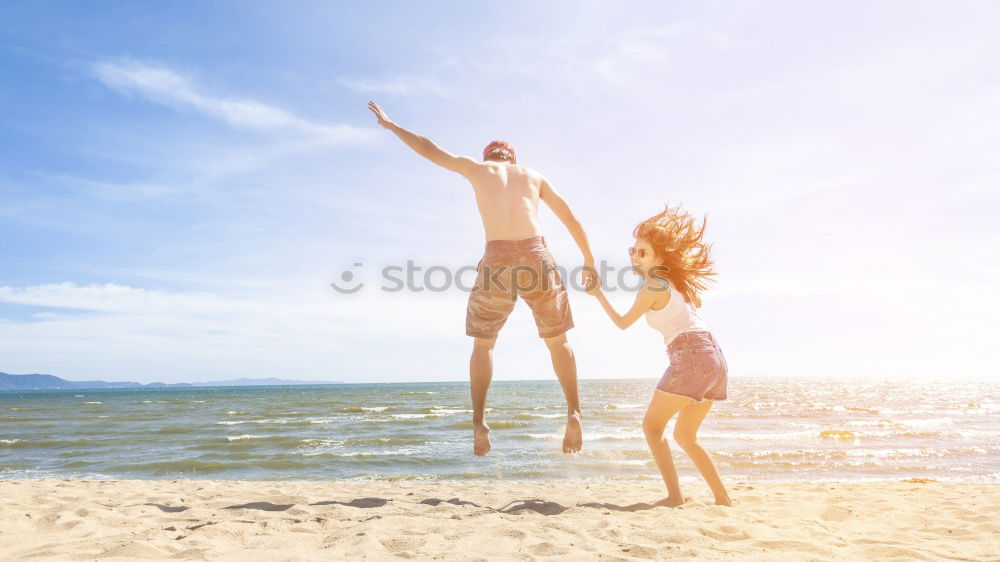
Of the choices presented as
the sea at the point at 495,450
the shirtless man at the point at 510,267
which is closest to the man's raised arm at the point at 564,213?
the shirtless man at the point at 510,267

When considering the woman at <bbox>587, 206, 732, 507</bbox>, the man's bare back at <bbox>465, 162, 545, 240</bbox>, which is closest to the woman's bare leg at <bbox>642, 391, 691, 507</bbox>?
the woman at <bbox>587, 206, 732, 507</bbox>

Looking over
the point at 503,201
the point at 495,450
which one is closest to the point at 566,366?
the point at 503,201

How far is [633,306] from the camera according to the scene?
487 centimetres

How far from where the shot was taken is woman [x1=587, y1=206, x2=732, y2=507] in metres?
4.79

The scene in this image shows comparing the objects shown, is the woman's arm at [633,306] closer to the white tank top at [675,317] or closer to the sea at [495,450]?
the white tank top at [675,317]

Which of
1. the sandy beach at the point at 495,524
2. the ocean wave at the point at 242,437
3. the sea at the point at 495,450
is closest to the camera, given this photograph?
the sandy beach at the point at 495,524

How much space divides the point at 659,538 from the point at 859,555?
46.8 inches

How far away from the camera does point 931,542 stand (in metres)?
4.19

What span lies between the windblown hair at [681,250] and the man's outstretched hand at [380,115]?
232 centimetres

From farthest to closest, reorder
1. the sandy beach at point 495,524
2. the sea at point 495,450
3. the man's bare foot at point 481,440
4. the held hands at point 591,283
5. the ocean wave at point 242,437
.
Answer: the ocean wave at point 242,437, the sea at point 495,450, the man's bare foot at point 481,440, the held hands at point 591,283, the sandy beach at point 495,524

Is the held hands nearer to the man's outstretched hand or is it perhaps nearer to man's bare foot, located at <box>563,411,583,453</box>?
man's bare foot, located at <box>563,411,583,453</box>

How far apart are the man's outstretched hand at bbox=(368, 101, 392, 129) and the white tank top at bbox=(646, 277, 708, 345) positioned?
98.9 inches

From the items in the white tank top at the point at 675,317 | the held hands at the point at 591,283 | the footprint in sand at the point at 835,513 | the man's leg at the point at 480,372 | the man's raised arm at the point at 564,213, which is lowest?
the footprint in sand at the point at 835,513

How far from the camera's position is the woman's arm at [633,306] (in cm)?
470
